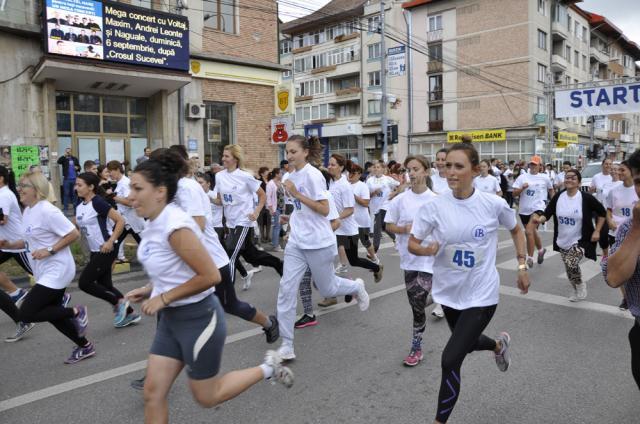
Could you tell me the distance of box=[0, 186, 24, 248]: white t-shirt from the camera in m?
5.70

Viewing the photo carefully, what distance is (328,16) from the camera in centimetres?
5106

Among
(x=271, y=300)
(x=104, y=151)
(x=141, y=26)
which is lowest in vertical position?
(x=271, y=300)

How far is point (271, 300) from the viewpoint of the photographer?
23.0ft

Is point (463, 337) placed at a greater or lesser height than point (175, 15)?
lesser

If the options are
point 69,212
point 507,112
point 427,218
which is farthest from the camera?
point 507,112

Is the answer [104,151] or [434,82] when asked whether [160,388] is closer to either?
[104,151]

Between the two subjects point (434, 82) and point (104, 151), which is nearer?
point (104, 151)

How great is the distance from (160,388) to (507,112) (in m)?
42.8

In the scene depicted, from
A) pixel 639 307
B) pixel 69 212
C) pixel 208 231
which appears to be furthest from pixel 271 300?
pixel 69 212

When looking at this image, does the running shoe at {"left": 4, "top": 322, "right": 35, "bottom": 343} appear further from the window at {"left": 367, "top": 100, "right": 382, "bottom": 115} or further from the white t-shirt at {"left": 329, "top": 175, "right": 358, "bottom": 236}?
the window at {"left": 367, "top": 100, "right": 382, "bottom": 115}

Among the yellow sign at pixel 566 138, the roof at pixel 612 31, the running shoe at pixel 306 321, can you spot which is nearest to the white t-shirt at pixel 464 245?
the running shoe at pixel 306 321

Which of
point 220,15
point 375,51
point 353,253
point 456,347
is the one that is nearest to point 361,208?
point 353,253

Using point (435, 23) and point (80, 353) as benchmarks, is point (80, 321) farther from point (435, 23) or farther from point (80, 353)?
point (435, 23)

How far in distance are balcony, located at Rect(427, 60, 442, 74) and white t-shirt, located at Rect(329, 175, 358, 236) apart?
39918mm
